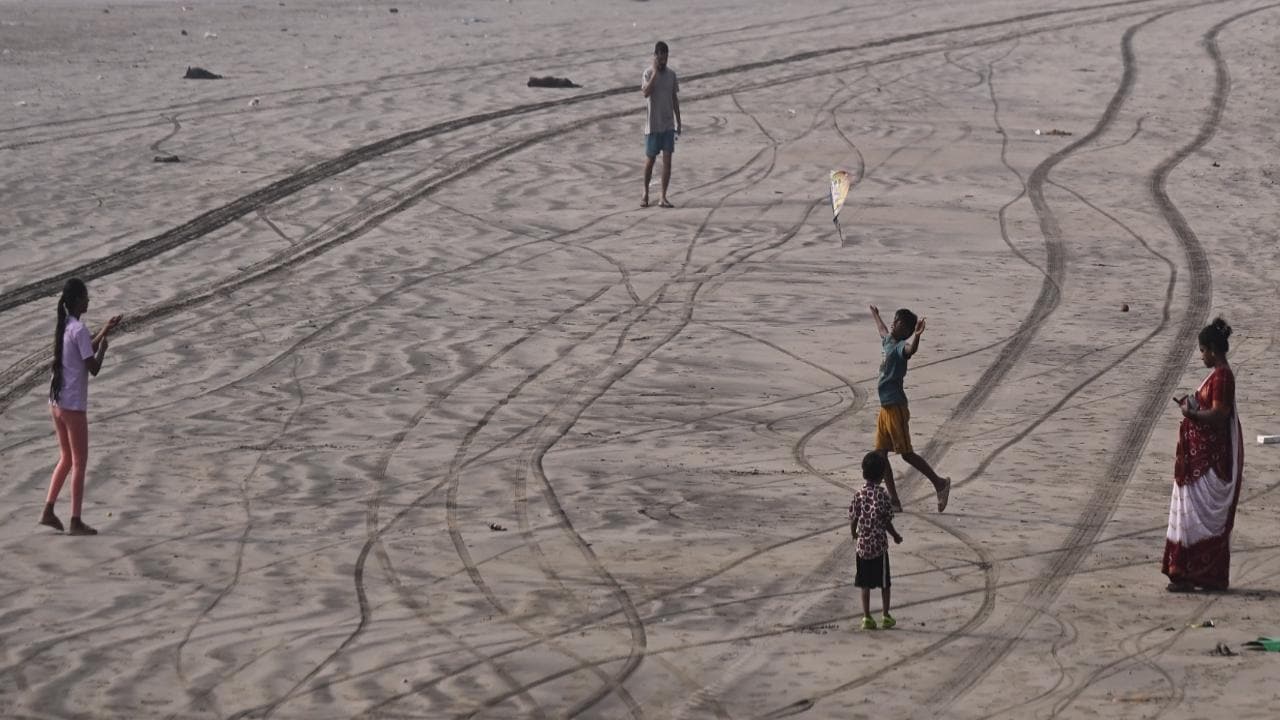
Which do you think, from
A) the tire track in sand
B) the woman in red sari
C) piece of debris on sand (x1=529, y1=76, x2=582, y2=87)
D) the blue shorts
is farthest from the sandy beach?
piece of debris on sand (x1=529, y1=76, x2=582, y2=87)

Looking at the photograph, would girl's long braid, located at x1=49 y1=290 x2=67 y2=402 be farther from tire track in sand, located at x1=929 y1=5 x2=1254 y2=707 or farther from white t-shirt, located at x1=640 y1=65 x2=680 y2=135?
white t-shirt, located at x1=640 y1=65 x2=680 y2=135

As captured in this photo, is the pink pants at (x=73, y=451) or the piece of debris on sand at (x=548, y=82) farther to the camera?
the piece of debris on sand at (x=548, y=82)

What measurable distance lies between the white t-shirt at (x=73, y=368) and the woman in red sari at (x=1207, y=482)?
6.21 m

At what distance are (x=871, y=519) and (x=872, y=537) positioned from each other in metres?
0.09

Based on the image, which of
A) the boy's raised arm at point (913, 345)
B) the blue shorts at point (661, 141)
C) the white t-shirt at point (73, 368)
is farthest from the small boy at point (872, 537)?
the blue shorts at point (661, 141)

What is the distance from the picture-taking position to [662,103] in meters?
19.7

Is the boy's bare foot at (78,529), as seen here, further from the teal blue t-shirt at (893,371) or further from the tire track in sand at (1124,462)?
the tire track in sand at (1124,462)

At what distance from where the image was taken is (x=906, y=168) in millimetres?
22047

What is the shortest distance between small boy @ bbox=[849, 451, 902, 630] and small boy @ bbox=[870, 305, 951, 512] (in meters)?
1.67

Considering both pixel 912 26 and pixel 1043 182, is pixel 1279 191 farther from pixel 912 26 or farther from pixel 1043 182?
pixel 912 26

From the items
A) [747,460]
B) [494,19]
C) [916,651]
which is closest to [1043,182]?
[747,460]

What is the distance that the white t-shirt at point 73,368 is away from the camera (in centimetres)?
1064

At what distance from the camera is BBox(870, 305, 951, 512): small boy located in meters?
11.0

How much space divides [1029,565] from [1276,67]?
65.3 ft
